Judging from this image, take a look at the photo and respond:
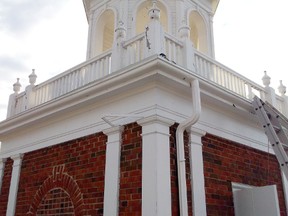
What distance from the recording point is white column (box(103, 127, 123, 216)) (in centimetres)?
562

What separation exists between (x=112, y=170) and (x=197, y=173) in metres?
1.40

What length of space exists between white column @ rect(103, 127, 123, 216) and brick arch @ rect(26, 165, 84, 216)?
2.35 ft

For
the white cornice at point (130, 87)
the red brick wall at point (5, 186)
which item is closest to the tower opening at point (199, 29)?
the white cornice at point (130, 87)

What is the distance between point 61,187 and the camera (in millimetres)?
6758

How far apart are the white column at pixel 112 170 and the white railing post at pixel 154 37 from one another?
1.43m

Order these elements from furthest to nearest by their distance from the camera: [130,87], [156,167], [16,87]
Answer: [16,87] < [130,87] < [156,167]

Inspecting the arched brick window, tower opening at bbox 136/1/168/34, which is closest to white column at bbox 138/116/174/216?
the arched brick window

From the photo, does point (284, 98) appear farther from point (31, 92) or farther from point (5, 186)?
point (5, 186)

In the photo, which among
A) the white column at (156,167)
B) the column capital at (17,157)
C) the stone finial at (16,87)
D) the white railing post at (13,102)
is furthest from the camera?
the stone finial at (16,87)

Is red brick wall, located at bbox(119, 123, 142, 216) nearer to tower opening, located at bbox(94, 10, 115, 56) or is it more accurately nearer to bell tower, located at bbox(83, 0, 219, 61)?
bell tower, located at bbox(83, 0, 219, 61)

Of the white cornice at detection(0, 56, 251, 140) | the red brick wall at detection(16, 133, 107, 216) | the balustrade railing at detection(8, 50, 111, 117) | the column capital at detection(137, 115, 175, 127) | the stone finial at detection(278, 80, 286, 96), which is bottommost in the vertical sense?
the red brick wall at detection(16, 133, 107, 216)

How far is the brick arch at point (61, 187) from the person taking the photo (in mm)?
6262

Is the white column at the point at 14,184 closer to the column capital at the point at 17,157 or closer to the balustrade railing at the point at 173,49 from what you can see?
the column capital at the point at 17,157

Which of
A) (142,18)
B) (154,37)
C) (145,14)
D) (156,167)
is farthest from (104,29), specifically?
(156,167)
